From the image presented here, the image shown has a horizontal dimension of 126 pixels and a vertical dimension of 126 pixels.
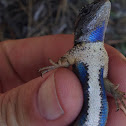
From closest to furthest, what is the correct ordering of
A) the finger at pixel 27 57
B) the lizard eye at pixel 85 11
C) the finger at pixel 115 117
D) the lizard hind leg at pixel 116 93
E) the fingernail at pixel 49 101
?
the fingernail at pixel 49 101 < the lizard hind leg at pixel 116 93 < the lizard eye at pixel 85 11 < the finger at pixel 115 117 < the finger at pixel 27 57

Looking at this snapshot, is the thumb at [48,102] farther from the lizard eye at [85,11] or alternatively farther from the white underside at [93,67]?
the lizard eye at [85,11]

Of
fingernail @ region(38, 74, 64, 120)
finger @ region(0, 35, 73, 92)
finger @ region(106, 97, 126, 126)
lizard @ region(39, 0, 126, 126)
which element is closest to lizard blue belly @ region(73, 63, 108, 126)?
lizard @ region(39, 0, 126, 126)

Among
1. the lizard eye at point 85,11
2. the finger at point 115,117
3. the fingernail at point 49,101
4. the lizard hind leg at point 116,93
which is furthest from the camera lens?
the finger at point 115,117

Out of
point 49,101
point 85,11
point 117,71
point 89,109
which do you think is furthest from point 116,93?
point 85,11

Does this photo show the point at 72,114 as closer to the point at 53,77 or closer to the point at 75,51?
the point at 53,77

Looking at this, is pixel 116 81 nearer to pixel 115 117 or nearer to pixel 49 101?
pixel 115 117

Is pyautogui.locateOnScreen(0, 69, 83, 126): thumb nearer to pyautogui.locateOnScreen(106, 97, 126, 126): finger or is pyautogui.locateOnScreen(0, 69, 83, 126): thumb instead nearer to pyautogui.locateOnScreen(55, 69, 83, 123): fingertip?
pyautogui.locateOnScreen(55, 69, 83, 123): fingertip

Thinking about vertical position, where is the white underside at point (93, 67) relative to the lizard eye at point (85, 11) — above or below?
below

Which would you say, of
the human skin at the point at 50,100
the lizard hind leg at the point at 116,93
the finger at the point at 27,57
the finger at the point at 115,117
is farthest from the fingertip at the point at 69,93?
the finger at the point at 27,57
